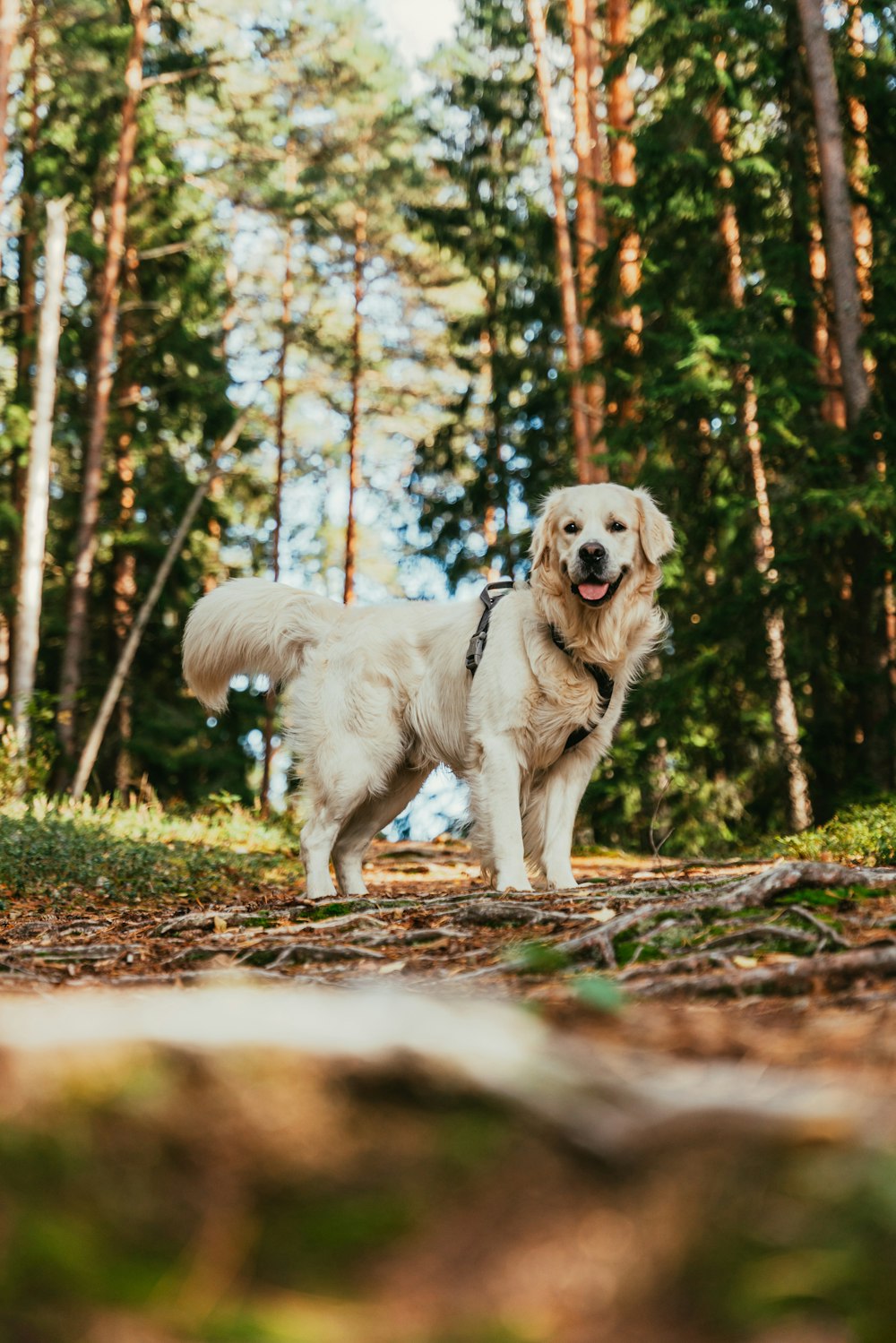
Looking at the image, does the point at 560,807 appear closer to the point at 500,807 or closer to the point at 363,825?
the point at 500,807

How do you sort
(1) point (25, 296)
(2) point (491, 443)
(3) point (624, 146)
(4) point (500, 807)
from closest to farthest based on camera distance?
(4) point (500, 807)
(3) point (624, 146)
(1) point (25, 296)
(2) point (491, 443)

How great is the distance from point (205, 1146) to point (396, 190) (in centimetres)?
2633

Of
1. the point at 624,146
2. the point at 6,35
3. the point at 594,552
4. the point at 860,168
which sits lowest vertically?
the point at 594,552

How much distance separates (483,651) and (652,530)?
1.14 metres

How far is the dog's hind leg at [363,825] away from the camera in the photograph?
24.0ft

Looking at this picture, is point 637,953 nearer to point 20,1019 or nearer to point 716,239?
point 20,1019

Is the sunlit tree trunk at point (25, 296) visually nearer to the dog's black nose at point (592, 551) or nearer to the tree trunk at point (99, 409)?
the tree trunk at point (99, 409)

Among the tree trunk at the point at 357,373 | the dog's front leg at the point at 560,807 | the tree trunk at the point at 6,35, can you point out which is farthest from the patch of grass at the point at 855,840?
the tree trunk at the point at 357,373

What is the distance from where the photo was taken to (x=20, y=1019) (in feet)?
5.44

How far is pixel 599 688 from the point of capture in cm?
651

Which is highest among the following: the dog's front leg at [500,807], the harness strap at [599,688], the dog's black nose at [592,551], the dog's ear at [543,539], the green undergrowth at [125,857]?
the dog's ear at [543,539]

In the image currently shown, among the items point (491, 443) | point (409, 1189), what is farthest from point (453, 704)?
point (491, 443)

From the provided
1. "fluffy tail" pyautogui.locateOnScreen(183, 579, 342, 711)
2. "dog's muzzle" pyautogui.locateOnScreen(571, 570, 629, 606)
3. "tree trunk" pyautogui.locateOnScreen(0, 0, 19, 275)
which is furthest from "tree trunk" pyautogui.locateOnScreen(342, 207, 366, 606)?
"dog's muzzle" pyautogui.locateOnScreen(571, 570, 629, 606)

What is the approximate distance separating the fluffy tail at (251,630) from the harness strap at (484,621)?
971 millimetres
